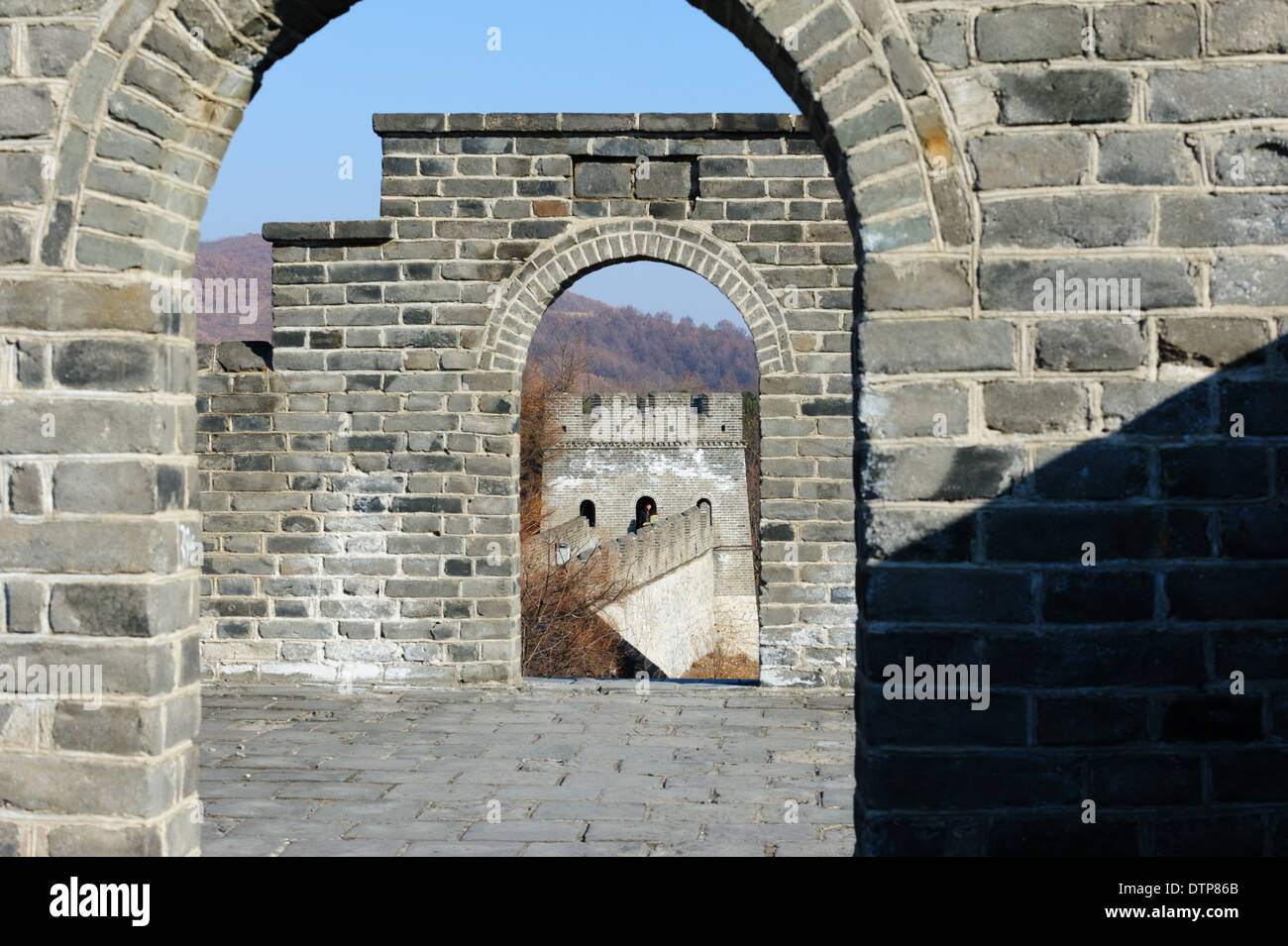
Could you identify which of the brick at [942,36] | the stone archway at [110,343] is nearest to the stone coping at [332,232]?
the stone archway at [110,343]

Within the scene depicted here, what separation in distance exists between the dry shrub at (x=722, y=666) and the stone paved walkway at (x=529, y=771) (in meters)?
19.8

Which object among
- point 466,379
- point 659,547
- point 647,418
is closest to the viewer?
point 466,379

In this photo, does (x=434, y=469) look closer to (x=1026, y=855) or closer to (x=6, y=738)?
(x=6, y=738)

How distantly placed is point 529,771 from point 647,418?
26407 millimetres

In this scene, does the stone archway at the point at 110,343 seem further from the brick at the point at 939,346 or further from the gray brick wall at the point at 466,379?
the gray brick wall at the point at 466,379

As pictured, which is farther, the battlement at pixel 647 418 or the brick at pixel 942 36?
the battlement at pixel 647 418

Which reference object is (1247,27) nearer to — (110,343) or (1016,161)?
(1016,161)

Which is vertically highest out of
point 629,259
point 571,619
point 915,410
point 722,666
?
point 629,259

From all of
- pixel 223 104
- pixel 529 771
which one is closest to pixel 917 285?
pixel 223 104

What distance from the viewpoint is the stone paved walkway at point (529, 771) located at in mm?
4711

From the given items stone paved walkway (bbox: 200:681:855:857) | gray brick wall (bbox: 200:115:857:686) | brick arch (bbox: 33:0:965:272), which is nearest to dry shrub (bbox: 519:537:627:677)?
gray brick wall (bbox: 200:115:857:686)

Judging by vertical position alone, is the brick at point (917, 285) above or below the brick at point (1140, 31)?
below

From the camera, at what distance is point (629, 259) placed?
8.49 m

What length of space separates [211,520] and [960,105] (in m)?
6.94
